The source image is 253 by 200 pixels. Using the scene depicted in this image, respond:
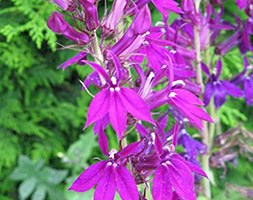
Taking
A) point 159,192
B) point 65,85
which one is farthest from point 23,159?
point 159,192

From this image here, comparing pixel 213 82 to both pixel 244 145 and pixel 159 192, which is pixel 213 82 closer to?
pixel 244 145

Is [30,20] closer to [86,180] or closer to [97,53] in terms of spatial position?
[97,53]

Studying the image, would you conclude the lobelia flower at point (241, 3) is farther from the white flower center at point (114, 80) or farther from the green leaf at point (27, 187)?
the green leaf at point (27, 187)

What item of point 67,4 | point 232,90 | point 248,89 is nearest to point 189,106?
point 67,4

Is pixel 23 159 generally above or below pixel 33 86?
below

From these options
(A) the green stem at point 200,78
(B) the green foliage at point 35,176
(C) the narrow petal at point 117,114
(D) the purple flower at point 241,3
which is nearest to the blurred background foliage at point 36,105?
(B) the green foliage at point 35,176

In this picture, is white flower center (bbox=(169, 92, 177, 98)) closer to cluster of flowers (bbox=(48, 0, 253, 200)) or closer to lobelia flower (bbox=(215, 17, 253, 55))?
cluster of flowers (bbox=(48, 0, 253, 200))


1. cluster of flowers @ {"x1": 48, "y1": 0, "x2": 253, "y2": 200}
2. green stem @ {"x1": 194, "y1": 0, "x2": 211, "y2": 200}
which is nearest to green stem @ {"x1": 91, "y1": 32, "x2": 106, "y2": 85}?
cluster of flowers @ {"x1": 48, "y1": 0, "x2": 253, "y2": 200}
